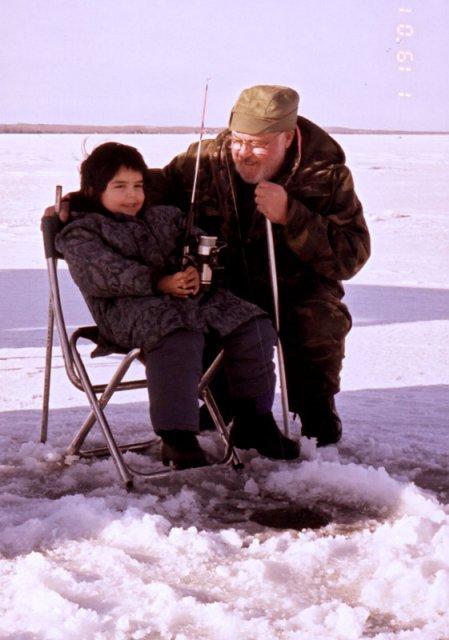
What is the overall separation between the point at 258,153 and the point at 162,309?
0.75 metres

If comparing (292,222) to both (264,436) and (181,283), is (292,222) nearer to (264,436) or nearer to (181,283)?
(181,283)

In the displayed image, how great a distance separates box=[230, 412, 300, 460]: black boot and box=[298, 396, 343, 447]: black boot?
1.19ft

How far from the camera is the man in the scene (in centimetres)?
366

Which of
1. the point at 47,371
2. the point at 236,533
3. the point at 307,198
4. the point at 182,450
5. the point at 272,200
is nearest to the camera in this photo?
the point at 236,533

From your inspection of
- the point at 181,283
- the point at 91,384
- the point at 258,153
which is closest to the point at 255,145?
the point at 258,153

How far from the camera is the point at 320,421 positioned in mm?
3945

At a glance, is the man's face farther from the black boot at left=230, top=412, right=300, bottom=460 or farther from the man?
the black boot at left=230, top=412, right=300, bottom=460

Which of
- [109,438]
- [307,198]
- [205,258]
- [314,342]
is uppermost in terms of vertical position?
[307,198]

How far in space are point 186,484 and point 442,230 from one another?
1121 centimetres

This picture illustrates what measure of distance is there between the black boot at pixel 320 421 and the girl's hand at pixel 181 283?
2.72 feet

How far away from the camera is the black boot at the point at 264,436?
3.51m

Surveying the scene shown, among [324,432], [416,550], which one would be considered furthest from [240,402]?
[416,550]

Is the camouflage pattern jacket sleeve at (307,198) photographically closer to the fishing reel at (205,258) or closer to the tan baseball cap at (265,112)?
the tan baseball cap at (265,112)

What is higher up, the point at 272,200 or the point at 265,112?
the point at 265,112
